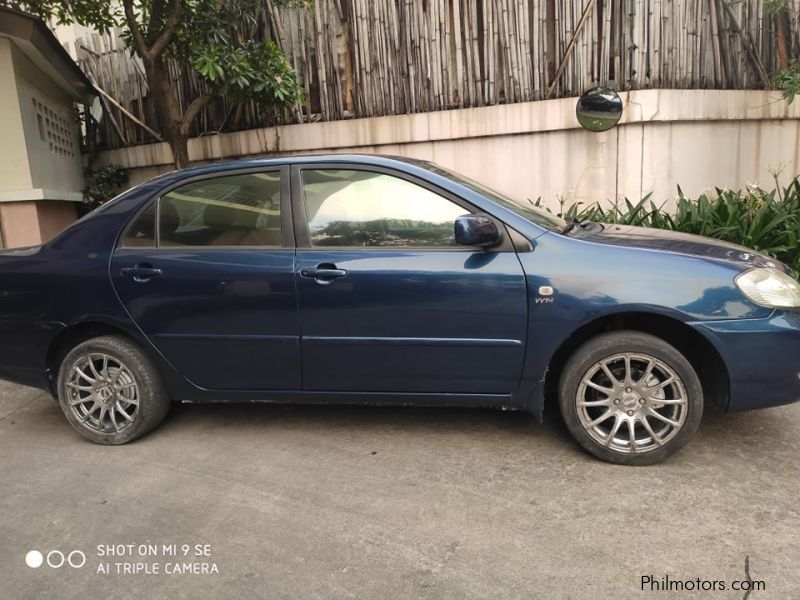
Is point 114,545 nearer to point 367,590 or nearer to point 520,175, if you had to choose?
point 367,590

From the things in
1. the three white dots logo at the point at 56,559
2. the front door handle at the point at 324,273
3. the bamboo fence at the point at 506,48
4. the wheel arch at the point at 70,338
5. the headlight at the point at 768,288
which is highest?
the bamboo fence at the point at 506,48

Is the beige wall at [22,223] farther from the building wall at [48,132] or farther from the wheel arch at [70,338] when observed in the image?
the wheel arch at [70,338]

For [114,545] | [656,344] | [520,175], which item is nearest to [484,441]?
[656,344]

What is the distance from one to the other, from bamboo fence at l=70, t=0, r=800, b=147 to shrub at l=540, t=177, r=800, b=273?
1253mm

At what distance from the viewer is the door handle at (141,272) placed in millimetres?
3561

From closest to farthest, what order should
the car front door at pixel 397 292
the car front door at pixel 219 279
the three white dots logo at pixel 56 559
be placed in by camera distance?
the three white dots logo at pixel 56 559 < the car front door at pixel 397 292 < the car front door at pixel 219 279

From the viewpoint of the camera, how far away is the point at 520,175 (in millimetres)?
6785

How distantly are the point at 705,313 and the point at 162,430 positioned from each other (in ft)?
10.6

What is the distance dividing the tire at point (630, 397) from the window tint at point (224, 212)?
183cm

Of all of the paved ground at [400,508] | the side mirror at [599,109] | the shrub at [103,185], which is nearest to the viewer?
the paved ground at [400,508]

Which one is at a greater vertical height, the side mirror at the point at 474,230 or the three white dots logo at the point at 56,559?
the side mirror at the point at 474,230

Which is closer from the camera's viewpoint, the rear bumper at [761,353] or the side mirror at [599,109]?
the rear bumper at [761,353]

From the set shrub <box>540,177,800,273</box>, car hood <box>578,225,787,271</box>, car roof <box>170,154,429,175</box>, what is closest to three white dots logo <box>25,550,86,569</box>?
car roof <box>170,154,429,175</box>

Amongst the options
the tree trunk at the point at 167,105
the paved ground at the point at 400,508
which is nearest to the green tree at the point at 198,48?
the tree trunk at the point at 167,105
